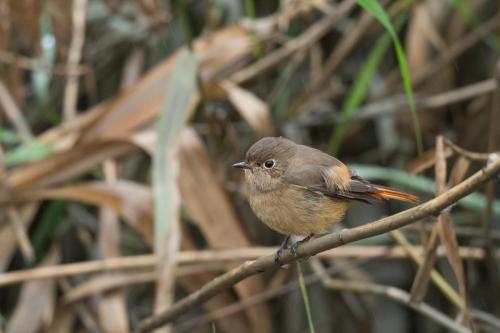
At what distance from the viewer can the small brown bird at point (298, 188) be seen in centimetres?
207

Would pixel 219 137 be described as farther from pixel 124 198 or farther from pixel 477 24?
pixel 477 24

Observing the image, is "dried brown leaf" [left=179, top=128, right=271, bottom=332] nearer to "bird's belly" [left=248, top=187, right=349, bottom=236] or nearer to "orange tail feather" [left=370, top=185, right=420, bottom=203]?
"bird's belly" [left=248, top=187, right=349, bottom=236]

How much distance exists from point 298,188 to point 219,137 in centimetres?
127

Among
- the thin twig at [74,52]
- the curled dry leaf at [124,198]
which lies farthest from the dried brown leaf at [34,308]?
the thin twig at [74,52]

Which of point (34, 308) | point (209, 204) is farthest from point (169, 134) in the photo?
point (34, 308)

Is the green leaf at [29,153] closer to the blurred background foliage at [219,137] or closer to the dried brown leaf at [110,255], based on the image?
the blurred background foliage at [219,137]

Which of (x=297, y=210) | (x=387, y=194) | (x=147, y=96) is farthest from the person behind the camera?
(x=147, y=96)

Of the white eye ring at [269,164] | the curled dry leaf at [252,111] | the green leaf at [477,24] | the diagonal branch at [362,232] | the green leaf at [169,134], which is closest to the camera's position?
the diagonal branch at [362,232]

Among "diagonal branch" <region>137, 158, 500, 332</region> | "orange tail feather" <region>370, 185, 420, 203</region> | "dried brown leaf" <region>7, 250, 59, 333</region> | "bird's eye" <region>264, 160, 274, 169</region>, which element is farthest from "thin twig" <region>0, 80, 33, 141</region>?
"orange tail feather" <region>370, 185, 420, 203</region>

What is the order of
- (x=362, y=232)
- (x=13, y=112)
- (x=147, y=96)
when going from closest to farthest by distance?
1. (x=362, y=232)
2. (x=147, y=96)
3. (x=13, y=112)

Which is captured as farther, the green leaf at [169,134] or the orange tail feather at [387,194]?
the green leaf at [169,134]

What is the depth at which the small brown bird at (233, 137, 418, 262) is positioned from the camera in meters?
2.07

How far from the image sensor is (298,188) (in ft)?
7.10

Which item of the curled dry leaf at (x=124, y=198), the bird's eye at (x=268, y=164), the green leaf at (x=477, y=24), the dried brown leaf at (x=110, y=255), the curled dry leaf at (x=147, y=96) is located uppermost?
the green leaf at (x=477, y=24)
